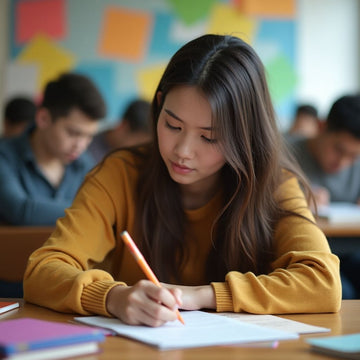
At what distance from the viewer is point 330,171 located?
10.8 feet

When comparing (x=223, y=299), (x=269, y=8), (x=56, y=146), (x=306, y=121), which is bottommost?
(x=306, y=121)

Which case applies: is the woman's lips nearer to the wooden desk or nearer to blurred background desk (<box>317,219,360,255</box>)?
the wooden desk

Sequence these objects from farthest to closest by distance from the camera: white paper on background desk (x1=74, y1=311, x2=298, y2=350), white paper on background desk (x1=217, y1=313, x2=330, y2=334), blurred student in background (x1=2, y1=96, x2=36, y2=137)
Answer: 1. blurred student in background (x1=2, y1=96, x2=36, y2=137)
2. white paper on background desk (x1=217, y1=313, x2=330, y2=334)
3. white paper on background desk (x1=74, y1=311, x2=298, y2=350)

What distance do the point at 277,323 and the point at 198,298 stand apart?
6.5 inches

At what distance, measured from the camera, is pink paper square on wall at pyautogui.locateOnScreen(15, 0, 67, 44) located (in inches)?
214

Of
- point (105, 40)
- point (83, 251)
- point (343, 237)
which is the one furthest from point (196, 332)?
point (105, 40)

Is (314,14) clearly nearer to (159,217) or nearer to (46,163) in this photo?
(46,163)

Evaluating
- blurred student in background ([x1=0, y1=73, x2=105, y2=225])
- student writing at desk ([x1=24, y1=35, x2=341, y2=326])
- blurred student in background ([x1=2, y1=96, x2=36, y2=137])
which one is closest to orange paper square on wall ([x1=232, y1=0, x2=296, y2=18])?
blurred student in background ([x1=2, y1=96, x2=36, y2=137])

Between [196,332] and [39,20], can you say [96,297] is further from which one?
[39,20]

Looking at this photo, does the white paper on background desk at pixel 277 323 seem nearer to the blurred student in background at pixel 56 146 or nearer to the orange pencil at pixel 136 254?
the orange pencil at pixel 136 254

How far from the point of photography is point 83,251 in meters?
1.46

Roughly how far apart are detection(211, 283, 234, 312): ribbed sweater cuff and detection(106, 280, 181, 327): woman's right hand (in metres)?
0.13

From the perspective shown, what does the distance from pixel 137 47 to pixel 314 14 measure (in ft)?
5.11

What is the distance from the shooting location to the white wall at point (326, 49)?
5.64 meters
